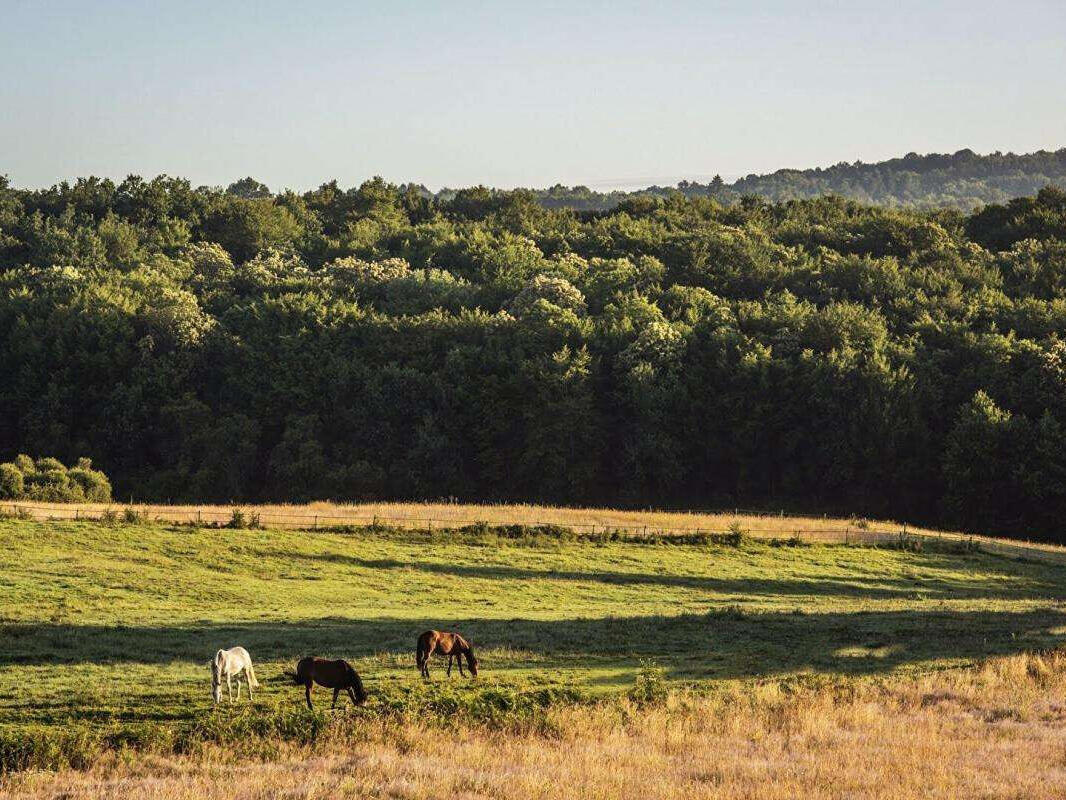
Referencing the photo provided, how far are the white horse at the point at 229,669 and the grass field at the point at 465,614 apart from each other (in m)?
0.50

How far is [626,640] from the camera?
36.5m

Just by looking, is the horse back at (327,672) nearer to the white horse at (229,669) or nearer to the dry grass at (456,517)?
the white horse at (229,669)

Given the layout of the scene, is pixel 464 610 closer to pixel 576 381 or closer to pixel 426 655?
pixel 426 655

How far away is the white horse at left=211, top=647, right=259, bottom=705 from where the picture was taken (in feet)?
86.5

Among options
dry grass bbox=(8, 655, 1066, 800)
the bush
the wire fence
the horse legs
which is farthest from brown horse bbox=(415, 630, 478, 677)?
the bush

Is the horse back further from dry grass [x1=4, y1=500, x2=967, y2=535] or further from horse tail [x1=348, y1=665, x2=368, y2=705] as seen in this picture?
dry grass [x1=4, y1=500, x2=967, y2=535]

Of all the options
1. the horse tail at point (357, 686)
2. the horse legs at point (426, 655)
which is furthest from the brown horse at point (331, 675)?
the horse legs at point (426, 655)

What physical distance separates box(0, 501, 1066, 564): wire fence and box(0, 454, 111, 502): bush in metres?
12.1

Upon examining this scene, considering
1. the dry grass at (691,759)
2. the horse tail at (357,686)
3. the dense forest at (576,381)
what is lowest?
the dry grass at (691,759)

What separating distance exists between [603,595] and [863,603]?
9.98 m

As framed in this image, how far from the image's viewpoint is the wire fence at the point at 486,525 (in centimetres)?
5669

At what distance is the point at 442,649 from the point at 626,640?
8292 millimetres

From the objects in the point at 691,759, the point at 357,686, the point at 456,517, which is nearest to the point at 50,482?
the point at 456,517

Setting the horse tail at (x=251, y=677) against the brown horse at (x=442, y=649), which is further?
the brown horse at (x=442, y=649)
